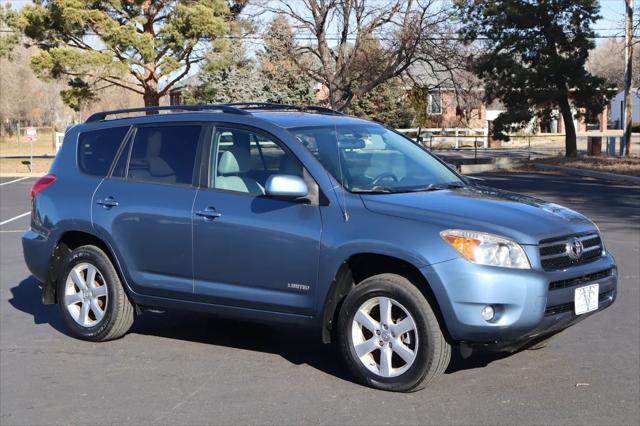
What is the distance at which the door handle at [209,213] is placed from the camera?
6.23m

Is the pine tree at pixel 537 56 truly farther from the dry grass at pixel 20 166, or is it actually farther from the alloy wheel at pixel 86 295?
the alloy wheel at pixel 86 295

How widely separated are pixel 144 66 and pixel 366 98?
62.1 feet

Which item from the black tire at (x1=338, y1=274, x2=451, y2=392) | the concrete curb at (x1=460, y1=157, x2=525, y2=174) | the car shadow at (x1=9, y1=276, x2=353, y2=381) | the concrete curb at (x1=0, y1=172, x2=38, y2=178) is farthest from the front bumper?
the concrete curb at (x1=0, y1=172, x2=38, y2=178)

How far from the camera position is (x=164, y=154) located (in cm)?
679

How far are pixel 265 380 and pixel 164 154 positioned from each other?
202 cm

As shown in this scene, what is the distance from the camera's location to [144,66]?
36438 mm

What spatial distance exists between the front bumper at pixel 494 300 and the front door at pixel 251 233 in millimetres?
962

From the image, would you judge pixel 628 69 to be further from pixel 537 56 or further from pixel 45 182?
pixel 45 182

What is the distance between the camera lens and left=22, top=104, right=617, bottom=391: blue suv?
5324 mm

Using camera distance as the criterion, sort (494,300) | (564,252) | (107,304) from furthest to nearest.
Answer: (107,304) → (564,252) → (494,300)

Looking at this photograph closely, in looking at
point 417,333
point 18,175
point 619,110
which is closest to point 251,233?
point 417,333

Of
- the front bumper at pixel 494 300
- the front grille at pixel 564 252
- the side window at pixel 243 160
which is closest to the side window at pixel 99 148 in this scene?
the side window at pixel 243 160

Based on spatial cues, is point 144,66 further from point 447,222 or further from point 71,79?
point 447,222

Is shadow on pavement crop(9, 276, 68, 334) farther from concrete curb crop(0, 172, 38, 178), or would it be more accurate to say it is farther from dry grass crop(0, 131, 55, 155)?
dry grass crop(0, 131, 55, 155)
